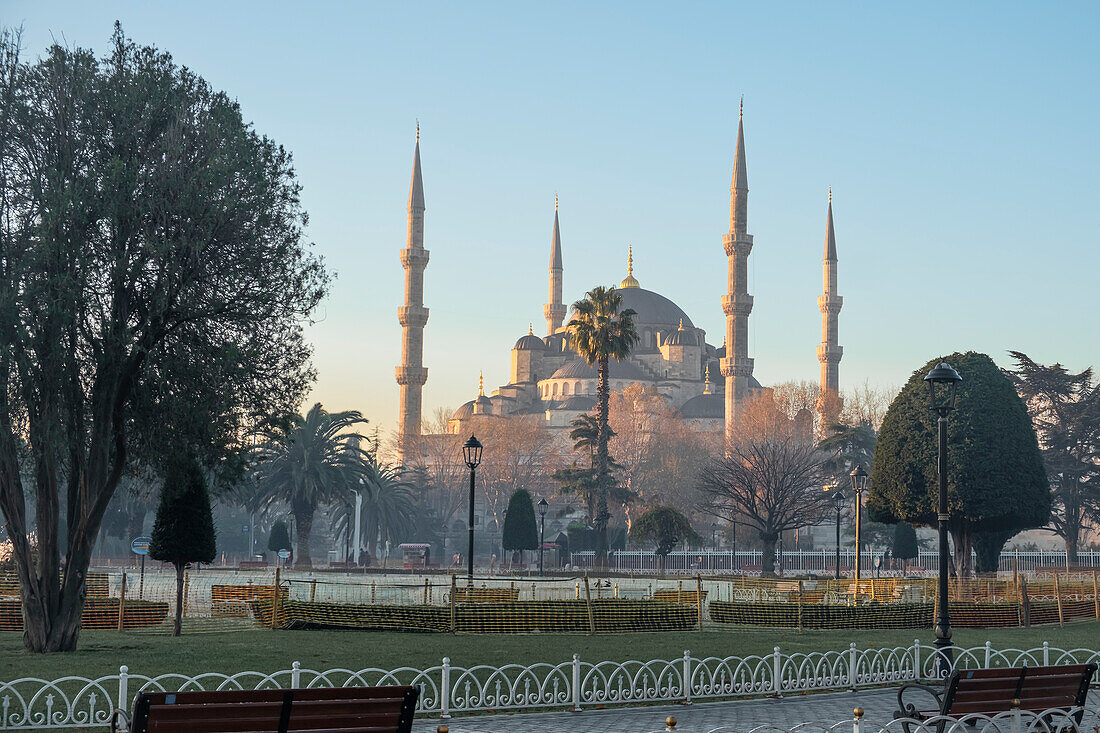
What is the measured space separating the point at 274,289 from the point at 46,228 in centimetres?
306

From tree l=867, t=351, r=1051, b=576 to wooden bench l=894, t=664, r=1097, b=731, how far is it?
2266 cm

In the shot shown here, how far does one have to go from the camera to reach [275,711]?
20.1 feet

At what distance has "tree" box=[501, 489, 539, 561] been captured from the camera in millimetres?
45156

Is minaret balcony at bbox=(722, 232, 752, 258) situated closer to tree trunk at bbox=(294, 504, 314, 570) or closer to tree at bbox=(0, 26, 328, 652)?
tree trunk at bbox=(294, 504, 314, 570)

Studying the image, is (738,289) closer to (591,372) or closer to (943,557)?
(591,372)

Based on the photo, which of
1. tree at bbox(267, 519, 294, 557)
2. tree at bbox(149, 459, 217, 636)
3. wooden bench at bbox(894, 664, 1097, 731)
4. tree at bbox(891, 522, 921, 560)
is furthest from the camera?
tree at bbox(267, 519, 294, 557)

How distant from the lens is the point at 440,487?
78.7 m

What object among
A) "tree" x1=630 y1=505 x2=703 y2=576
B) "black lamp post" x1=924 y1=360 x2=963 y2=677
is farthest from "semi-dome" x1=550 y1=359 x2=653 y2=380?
"black lamp post" x1=924 y1=360 x2=963 y2=677

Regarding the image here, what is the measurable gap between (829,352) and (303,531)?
46680 millimetres

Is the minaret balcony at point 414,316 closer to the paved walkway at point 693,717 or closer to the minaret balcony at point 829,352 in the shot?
the minaret balcony at point 829,352

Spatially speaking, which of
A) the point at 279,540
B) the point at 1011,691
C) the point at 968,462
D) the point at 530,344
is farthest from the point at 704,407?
the point at 1011,691

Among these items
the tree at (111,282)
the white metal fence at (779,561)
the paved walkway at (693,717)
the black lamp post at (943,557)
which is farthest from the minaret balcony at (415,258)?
the paved walkway at (693,717)

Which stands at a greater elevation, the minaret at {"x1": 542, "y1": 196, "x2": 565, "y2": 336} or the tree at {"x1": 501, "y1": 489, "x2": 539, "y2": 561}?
the minaret at {"x1": 542, "y1": 196, "x2": 565, "y2": 336}

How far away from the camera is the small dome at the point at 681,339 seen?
4163 inches
